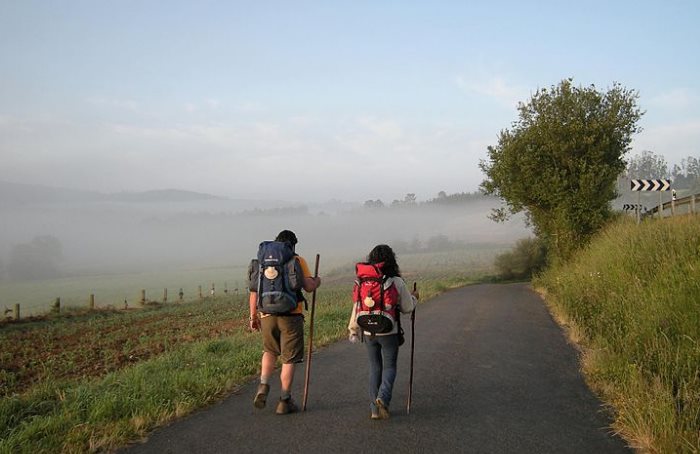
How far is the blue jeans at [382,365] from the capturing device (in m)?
5.69

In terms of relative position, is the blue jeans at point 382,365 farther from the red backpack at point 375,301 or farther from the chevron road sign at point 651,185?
the chevron road sign at point 651,185

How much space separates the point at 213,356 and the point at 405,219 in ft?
606

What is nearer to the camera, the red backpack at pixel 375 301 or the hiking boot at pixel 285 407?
the red backpack at pixel 375 301

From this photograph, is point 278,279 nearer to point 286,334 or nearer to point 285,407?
point 286,334

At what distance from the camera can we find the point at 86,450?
488cm

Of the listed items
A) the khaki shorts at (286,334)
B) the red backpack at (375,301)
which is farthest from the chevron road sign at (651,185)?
the khaki shorts at (286,334)

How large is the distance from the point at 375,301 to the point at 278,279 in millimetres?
1118

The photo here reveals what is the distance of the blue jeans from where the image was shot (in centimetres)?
569

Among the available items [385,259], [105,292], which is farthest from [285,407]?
[105,292]

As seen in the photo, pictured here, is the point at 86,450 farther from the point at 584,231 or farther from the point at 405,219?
the point at 405,219

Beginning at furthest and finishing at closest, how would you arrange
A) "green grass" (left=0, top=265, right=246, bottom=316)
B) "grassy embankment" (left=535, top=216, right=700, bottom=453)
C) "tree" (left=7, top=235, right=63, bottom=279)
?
1. "tree" (left=7, top=235, right=63, bottom=279)
2. "green grass" (left=0, top=265, right=246, bottom=316)
3. "grassy embankment" (left=535, top=216, right=700, bottom=453)

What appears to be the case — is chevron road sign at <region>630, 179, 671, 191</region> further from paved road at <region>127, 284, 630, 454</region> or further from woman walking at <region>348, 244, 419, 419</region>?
woman walking at <region>348, 244, 419, 419</region>

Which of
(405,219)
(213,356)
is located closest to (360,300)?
(213,356)

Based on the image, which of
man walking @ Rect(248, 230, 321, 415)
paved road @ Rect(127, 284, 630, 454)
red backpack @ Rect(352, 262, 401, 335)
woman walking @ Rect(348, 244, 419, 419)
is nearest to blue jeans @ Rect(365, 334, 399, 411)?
woman walking @ Rect(348, 244, 419, 419)
